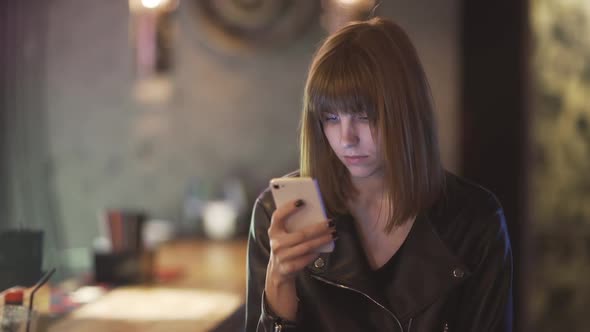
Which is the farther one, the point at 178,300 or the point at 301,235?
the point at 178,300

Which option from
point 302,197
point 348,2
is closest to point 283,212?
point 302,197

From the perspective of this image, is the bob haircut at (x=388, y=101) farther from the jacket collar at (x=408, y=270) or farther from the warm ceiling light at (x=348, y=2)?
the warm ceiling light at (x=348, y=2)

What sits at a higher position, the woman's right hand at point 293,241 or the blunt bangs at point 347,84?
the blunt bangs at point 347,84

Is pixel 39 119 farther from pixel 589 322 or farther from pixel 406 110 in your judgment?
pixel 589 322

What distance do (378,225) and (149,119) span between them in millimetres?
2402

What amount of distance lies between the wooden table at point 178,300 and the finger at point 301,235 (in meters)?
0.51

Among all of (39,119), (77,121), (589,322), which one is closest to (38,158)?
(39,119)

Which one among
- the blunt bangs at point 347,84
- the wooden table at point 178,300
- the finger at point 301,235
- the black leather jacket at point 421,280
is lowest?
the wooden table at point 178,300

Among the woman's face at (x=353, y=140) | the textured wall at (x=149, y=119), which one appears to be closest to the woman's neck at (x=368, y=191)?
the woman's face at (x=353, y=140)

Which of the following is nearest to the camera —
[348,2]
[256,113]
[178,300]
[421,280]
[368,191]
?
[421,280]

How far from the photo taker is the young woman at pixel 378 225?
1190 mm

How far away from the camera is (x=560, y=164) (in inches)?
122

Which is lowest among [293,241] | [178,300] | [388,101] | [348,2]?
[178,300]

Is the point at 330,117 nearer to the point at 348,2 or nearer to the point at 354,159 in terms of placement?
the point at 354,159
